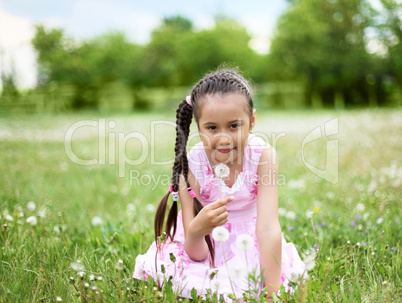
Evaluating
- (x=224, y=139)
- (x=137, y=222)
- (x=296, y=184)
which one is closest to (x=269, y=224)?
(x=224, y=139)

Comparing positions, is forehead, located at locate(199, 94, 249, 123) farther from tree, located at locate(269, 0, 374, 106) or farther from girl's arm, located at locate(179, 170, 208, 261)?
tree, located at locate(269, 0, 374, 106)

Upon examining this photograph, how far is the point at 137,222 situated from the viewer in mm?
3363

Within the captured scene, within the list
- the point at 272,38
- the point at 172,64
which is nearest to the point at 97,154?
the point at 272,38

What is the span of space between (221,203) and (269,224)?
452 millimetres

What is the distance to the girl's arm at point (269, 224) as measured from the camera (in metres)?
2.12

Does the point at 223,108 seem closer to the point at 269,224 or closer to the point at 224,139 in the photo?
the point at 224,139

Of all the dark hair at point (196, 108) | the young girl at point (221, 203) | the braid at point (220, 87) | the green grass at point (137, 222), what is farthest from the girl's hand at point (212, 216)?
the braid at point (220, 87)

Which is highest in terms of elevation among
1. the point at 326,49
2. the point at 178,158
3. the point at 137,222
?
the point at 326,49

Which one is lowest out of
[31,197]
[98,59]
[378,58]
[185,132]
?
[31,197]

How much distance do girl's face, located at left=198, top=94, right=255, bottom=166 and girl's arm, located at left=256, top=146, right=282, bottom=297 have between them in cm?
27

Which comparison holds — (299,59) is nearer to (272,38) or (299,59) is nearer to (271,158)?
(272,38)

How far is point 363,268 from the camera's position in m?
2.32

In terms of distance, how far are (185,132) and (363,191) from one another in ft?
8.00

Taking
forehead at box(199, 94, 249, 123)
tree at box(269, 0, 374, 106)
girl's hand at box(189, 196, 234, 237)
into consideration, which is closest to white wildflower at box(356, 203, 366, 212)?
forehead at box(199, 94, 249, 123)
